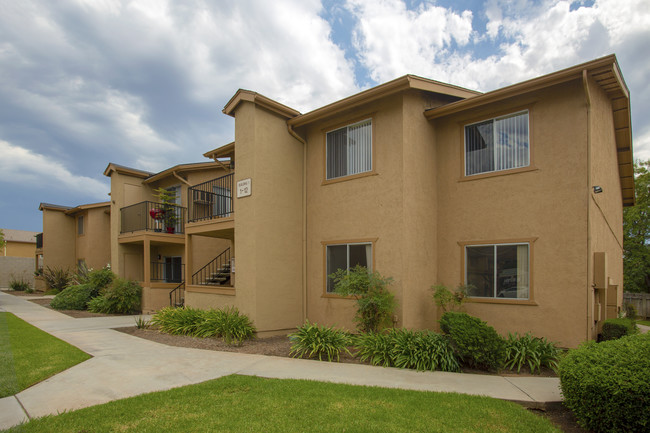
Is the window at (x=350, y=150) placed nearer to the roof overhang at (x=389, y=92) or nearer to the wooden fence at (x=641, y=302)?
the roof overhang at (x=389, y=92)

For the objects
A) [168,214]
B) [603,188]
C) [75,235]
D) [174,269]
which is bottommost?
[174,269]

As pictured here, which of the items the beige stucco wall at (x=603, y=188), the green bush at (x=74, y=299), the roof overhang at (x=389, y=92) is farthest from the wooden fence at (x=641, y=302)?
the green bush at (x=74, y=299)

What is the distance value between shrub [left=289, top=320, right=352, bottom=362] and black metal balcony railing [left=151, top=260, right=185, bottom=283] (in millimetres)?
11447

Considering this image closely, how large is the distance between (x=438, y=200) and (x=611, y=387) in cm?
627

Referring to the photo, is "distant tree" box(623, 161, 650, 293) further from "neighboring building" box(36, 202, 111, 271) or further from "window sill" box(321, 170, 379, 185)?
"neighboring building" box(36, 202, 111, 271)

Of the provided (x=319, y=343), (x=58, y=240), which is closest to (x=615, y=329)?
(x=319, y=343)

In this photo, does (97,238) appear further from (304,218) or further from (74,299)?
(304,218)

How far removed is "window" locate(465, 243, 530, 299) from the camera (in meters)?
8.40

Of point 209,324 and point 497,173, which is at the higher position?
point 497,173

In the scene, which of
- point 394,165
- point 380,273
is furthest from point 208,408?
point 394,165

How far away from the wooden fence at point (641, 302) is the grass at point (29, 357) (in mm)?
23962

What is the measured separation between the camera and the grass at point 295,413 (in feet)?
13.9

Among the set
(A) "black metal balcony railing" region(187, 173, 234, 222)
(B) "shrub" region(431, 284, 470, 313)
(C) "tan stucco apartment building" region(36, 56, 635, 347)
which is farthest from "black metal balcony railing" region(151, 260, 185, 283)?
(B) "shrub" region(431, 284, 470, 313)

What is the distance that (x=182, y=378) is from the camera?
627 cm
